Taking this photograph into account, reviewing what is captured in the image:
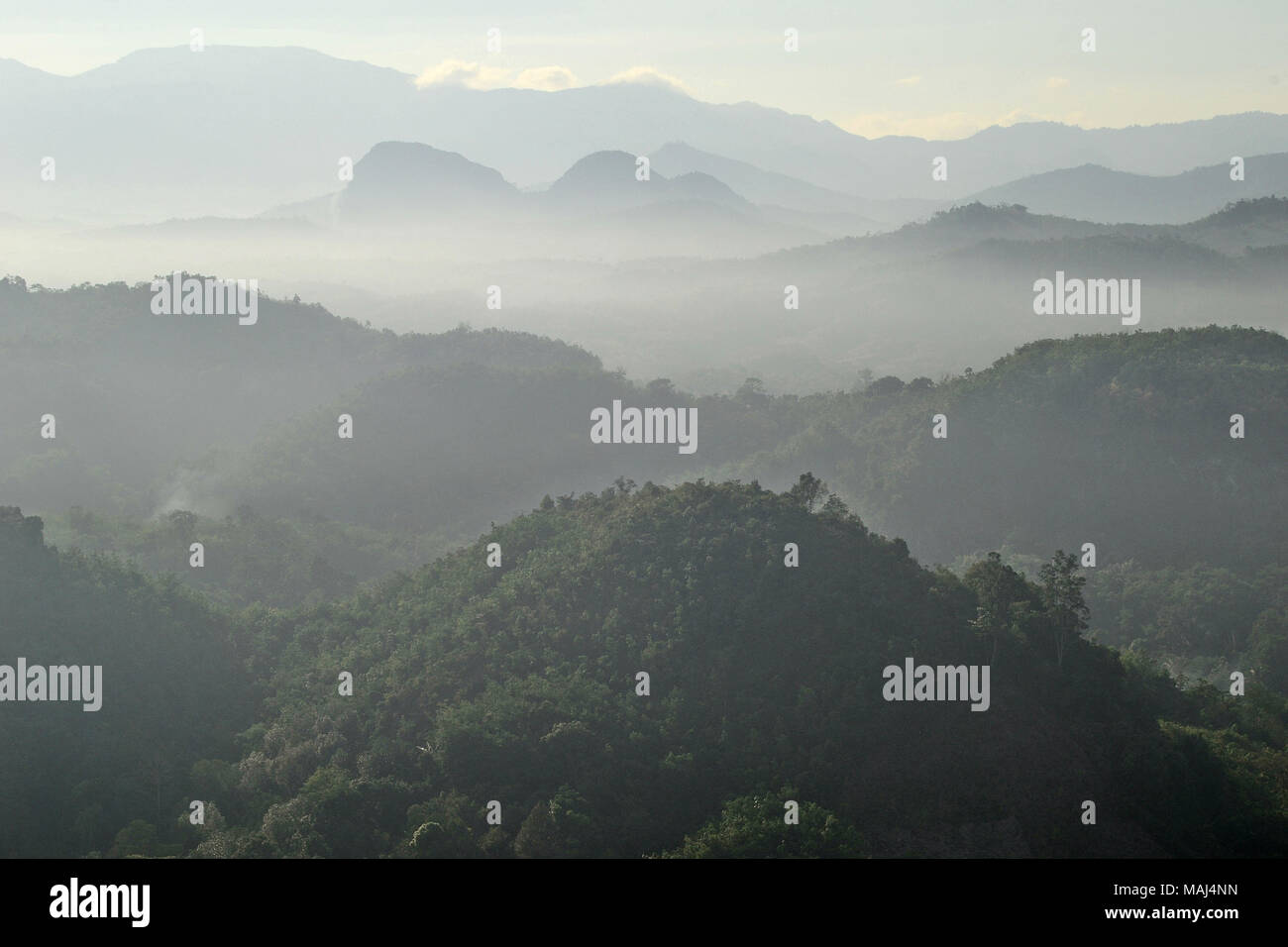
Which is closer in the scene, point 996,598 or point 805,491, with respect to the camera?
point 996,598

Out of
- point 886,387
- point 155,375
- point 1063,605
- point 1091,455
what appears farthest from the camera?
point 155,375

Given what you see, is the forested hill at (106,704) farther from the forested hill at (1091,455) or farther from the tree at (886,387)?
the tree at (886,387)

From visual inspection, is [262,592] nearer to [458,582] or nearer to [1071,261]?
[458,582]

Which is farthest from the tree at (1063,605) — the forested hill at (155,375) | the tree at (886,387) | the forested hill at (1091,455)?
the forested hill at (155,375)

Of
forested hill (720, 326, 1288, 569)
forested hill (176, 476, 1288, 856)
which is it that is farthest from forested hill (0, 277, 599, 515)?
forested hill (176, 476, 1288, 856)

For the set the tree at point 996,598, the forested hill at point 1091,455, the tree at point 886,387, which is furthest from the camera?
the tree at point 886,387

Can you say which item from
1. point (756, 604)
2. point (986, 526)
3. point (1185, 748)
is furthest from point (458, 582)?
point (986, 526)

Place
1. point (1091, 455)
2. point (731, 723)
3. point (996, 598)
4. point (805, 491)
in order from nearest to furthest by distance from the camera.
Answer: point (731, 723) → point (996, 598) → point (805, 491) → point (1091, 455)

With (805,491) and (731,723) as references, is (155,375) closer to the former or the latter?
(805,491)

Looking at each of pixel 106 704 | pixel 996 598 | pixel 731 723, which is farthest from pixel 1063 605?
pixel 106 704
